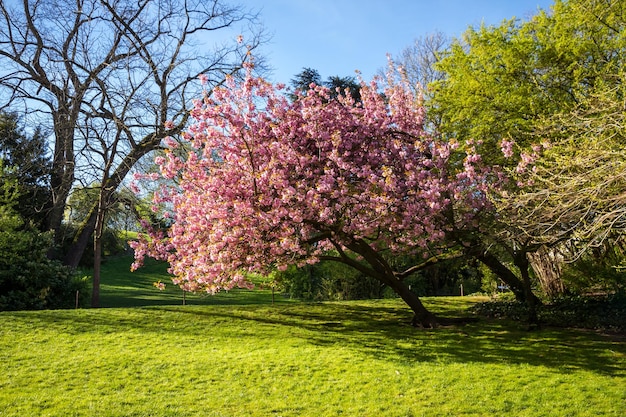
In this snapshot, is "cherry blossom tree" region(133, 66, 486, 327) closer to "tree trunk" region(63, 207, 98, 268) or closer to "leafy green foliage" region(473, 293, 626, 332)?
"leafy green foliage" region(473, 293, 626, 332)

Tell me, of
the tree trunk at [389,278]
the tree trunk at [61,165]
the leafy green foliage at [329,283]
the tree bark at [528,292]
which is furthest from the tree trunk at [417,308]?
the tree trunk at [61,165]

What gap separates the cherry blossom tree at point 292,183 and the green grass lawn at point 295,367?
1760 mm

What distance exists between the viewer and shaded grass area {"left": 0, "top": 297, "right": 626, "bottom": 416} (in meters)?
7.41

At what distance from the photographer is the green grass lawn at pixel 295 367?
7.41 metres

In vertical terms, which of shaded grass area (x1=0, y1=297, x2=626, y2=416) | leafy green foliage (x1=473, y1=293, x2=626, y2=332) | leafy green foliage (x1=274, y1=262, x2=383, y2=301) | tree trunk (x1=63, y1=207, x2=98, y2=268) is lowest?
shaded grass area (x1=0, y1=297, x2=626, y2=416)

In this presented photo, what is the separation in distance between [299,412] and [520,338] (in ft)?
21.1

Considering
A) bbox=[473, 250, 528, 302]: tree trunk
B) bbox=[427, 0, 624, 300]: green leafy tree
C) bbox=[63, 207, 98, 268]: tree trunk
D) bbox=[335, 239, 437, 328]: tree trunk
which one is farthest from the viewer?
bbox=[63, 207, 98, 268]: tree trunk

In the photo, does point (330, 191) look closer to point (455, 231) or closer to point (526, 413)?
point (455, 231)

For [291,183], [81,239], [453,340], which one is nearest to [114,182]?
[81,239]

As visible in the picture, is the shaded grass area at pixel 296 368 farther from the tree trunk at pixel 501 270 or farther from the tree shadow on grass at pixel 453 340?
the tree trunk at pixel 501 270

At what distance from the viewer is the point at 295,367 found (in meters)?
9.37

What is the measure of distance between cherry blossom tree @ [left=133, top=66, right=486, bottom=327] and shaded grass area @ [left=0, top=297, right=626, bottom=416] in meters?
1.76

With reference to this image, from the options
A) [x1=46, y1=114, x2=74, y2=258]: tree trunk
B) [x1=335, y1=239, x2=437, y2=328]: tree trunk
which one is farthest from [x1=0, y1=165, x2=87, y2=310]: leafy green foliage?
[x1=335, y1=239, x2=437, y2=328]: tree trunk

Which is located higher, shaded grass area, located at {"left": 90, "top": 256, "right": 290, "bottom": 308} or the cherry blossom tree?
the cherry blossom tree
